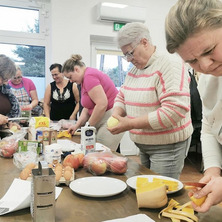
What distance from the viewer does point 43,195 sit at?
772mm

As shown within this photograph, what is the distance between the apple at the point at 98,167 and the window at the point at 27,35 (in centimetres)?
323

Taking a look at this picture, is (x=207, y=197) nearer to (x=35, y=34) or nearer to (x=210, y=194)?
(x=210, y=194)

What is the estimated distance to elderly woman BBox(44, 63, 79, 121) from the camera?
327 centimetres

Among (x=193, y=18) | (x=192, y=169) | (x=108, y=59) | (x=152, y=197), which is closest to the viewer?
(x=193, y=18)

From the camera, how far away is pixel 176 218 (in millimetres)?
821

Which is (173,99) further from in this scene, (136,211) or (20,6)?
(20,6)

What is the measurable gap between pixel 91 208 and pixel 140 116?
70 centimetres

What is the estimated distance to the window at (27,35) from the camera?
13.2ft

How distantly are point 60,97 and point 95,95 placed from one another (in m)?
1.18

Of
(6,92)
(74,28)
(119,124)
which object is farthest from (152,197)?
(74,28)

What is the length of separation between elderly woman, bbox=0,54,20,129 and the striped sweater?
1.15m

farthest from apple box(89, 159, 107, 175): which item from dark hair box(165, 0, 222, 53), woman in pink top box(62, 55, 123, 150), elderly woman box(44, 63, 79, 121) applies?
elderly woman box(44, 63, 79, 121)

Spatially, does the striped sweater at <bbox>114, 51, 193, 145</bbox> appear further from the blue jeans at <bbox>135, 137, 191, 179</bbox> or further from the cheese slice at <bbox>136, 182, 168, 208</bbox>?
the cheese slice at <bbox>136, 182, 168, 208</bbox>

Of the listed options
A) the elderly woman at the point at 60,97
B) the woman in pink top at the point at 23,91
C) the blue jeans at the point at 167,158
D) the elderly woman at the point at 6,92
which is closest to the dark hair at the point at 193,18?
the blue jeans at the point at 167,158
